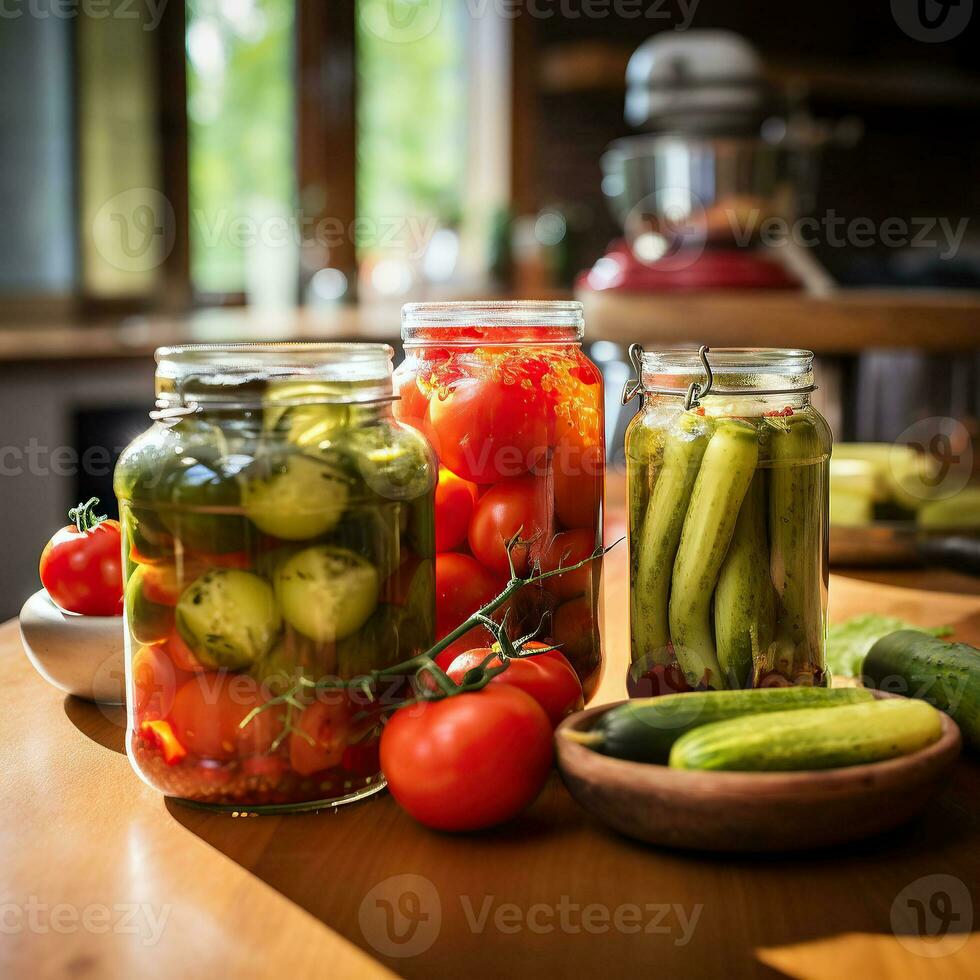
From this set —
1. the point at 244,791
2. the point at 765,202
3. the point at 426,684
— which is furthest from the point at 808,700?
the point at 765,202

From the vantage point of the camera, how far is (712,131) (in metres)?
3.12

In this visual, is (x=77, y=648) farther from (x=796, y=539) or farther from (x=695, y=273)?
(x=695, y=273)

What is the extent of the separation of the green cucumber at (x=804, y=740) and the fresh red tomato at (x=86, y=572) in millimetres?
421

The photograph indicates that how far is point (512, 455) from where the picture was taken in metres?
0.79

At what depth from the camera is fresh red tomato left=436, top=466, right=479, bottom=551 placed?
0.78m

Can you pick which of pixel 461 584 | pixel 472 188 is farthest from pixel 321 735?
pixel 472 188

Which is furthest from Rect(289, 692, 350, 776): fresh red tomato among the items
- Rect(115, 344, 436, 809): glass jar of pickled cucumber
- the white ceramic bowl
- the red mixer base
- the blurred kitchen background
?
the red mixer base

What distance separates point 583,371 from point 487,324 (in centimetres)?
7

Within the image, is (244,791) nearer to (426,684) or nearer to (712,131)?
(426,684)

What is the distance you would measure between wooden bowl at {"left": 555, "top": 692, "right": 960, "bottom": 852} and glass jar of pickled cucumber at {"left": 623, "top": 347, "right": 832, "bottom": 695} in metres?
0.15

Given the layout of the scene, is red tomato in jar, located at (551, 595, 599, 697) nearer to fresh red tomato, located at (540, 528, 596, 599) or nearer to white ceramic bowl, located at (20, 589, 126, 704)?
fresh red tomato, located at (540, 528, 596, 599)

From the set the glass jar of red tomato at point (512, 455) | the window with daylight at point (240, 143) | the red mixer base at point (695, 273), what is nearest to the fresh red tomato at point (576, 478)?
the glass jar of red tomato at point (512, 455)

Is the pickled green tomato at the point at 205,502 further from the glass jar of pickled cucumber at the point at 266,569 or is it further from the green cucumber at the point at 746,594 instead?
the green cucumber at the point at 746,594

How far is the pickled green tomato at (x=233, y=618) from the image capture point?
641 mm
